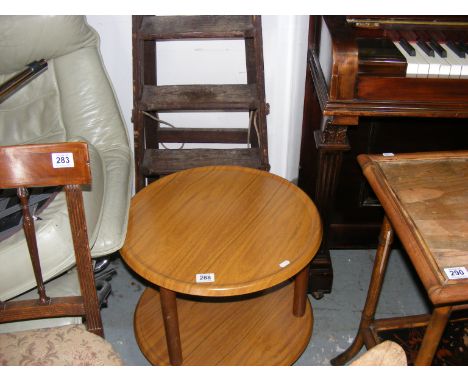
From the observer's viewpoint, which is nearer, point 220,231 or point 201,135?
point 220,231

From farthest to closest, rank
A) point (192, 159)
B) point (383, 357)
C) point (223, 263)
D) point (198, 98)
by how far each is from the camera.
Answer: point (192, 159), point (198, 98), point (223, 263), point (383, 357)

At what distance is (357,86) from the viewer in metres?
1.46

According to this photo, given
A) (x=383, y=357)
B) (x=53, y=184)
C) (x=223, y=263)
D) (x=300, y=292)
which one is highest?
(x=53, y=184)

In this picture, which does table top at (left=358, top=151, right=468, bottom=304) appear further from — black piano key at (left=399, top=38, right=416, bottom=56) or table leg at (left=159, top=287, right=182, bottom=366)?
table leg at (left=159, top=287, right=182, bottom=366)

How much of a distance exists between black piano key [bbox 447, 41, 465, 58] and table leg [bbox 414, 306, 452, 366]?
72cm

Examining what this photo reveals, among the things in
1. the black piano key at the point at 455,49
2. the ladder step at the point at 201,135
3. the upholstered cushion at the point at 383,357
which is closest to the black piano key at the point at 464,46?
the black piano key at the point at 455,49

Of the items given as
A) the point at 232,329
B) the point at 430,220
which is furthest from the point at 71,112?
the point at 430,220

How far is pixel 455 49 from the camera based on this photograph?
1.51 meters

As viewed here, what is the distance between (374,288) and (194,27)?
99 cm

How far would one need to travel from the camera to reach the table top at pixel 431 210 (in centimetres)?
106

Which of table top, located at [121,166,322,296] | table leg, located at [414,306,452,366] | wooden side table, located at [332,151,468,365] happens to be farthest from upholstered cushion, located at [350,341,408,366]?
table top, located at [121,166,322,296]

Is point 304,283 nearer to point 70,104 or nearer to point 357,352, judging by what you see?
point 357,352

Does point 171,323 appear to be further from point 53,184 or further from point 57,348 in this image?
point 53,184

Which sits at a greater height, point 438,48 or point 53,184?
point 438,48
